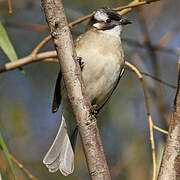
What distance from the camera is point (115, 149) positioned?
4066 millimetres

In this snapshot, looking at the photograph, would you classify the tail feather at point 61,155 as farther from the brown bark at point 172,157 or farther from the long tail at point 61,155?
the brown bark at point 172,157

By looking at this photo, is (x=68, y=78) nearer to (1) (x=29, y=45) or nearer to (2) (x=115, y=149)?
(2) (x=115, y=149)

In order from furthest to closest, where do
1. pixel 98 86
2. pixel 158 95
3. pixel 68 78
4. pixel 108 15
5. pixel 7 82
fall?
pixel 7 82 → pixel 158 95 → pixel 108 15 → pixel 98 86 → pixel 68 78

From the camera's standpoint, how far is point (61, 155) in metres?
2.55

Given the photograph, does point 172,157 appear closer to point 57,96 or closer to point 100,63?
point 100,63

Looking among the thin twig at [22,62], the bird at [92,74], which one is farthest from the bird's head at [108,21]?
the thin twig at [22,62]

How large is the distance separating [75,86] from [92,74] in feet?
2.93

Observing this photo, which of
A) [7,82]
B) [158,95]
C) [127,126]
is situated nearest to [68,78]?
[158,95]

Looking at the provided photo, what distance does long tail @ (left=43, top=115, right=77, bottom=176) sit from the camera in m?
2.43

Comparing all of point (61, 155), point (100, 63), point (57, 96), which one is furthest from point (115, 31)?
point (61, 155)

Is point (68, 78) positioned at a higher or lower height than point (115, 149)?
lower

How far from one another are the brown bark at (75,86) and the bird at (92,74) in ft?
2.49

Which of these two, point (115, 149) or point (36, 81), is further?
point (36, 81)

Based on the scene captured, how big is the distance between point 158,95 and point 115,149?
0.94 m
